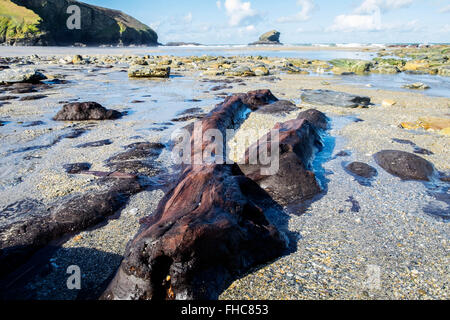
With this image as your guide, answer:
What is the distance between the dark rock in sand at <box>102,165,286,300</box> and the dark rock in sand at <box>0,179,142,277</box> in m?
0.97

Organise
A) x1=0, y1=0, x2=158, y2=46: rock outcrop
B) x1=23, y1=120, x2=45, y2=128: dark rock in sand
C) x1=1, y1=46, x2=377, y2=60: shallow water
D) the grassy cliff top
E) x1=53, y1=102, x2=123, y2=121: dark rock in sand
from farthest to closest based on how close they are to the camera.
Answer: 1. the grassy cliff top
2. x1=0, y1=0, x2=158, y2=46: rock outcrop
3. x1=1, y1=46, x2=377, y2=60: shallow water
4. x1=53, y1=102, x2=123, y2=121: dark rock in sand
5. x1=23, y1=120, x2=45, y2=128: dark rock in sand

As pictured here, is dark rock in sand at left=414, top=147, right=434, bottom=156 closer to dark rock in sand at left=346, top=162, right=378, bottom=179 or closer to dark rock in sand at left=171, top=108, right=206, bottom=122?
dark rock in sand at left=346, top=162, right=378, bottom=179

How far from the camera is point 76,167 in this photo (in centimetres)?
449

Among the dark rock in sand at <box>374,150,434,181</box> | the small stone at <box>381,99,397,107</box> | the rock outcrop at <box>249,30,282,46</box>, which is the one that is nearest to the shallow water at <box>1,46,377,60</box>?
the small stone at <box>381,99,397,107</box>

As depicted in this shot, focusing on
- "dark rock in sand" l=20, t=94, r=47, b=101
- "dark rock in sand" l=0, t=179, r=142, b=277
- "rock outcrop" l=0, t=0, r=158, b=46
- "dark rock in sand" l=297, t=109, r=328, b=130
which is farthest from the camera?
"rock outcrop" l=0, t=0, r=158, b=46

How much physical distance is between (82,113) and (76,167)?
12.4 ft

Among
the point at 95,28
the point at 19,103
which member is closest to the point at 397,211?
the point at 19,103

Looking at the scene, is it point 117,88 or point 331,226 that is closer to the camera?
point 331,226

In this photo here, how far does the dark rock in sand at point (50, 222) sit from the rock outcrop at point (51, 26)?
198 ft


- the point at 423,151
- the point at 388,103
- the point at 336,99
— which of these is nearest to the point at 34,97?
the point at 336,99

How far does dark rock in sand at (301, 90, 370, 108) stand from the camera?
935 cm

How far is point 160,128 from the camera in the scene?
6918 millimetres
